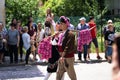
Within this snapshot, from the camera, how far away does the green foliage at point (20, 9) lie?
2212 centimetres

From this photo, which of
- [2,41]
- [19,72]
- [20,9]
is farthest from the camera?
[20,9]

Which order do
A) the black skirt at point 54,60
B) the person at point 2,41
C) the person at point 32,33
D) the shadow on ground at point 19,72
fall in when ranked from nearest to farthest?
the black skirt at point 54,60, the shadow on ground at point 19,72, the person at point 2,41, the person at point 32,33

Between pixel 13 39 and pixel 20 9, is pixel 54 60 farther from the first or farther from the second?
pixel 20 9

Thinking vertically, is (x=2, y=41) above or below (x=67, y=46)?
below

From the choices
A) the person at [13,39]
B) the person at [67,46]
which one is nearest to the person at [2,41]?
the person at [13,39]

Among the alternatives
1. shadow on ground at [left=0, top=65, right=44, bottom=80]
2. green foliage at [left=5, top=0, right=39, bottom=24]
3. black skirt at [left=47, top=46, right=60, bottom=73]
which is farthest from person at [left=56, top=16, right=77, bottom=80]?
green foliage at [left=5, top=0, right=39, bottom=24]

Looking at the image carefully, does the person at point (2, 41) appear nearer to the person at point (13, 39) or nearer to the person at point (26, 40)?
the person at point (13, 39)

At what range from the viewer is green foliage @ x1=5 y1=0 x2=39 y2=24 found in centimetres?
2212

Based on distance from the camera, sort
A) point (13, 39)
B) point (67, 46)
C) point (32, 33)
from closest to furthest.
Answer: point (67, 46), point (13, 39), point (32, 33)

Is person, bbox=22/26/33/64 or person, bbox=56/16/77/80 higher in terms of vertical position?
person, bbox=56/16/77/80

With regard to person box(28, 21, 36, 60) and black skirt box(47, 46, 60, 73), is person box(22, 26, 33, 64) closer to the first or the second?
person box(28, 21, 36, 60)

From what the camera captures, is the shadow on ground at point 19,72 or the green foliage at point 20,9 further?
the green foliage at point 20,9

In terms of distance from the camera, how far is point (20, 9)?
22.6 meters

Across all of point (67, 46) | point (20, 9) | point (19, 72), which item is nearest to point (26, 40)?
point (19, 72)
